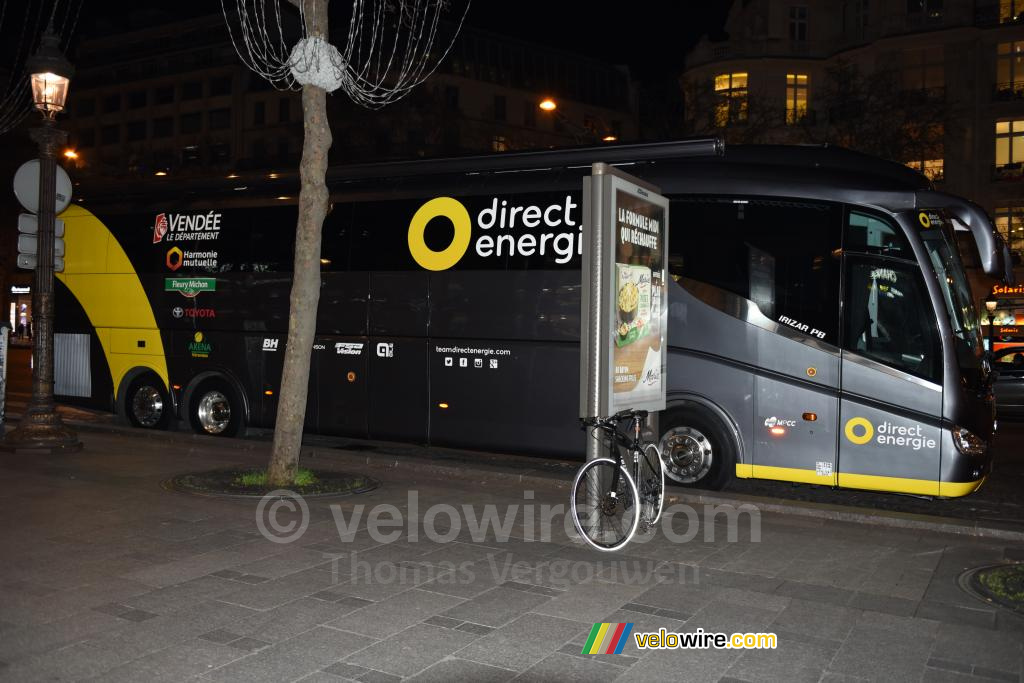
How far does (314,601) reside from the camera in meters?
5.87

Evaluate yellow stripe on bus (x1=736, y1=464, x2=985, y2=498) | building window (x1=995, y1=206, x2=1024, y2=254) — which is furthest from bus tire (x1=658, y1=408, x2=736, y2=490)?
building window (x1=995, y1=206, x2=1024, y2=254)

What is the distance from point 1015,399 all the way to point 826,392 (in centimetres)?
1168

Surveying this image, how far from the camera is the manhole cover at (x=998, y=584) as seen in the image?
6188mm

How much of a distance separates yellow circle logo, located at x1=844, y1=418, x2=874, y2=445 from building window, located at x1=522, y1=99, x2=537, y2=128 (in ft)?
214

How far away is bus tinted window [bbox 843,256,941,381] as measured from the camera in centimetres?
922

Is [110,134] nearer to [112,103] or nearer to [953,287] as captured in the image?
[112,103]

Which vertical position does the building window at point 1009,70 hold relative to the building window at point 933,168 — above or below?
above

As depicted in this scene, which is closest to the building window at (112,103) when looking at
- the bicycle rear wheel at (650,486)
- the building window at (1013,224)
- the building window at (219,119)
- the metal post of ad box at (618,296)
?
the building window at (219,119)

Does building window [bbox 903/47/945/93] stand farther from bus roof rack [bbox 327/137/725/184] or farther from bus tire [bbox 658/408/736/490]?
bus tire [bbox 658/408/736/490]

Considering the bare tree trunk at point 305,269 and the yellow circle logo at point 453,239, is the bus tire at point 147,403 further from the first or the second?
the bare tree trunk at point 305,269

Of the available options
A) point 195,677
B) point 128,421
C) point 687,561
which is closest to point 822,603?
point 687,561

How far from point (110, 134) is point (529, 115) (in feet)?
130

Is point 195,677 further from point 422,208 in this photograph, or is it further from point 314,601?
point 422,208

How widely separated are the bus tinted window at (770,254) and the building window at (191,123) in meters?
75.3
